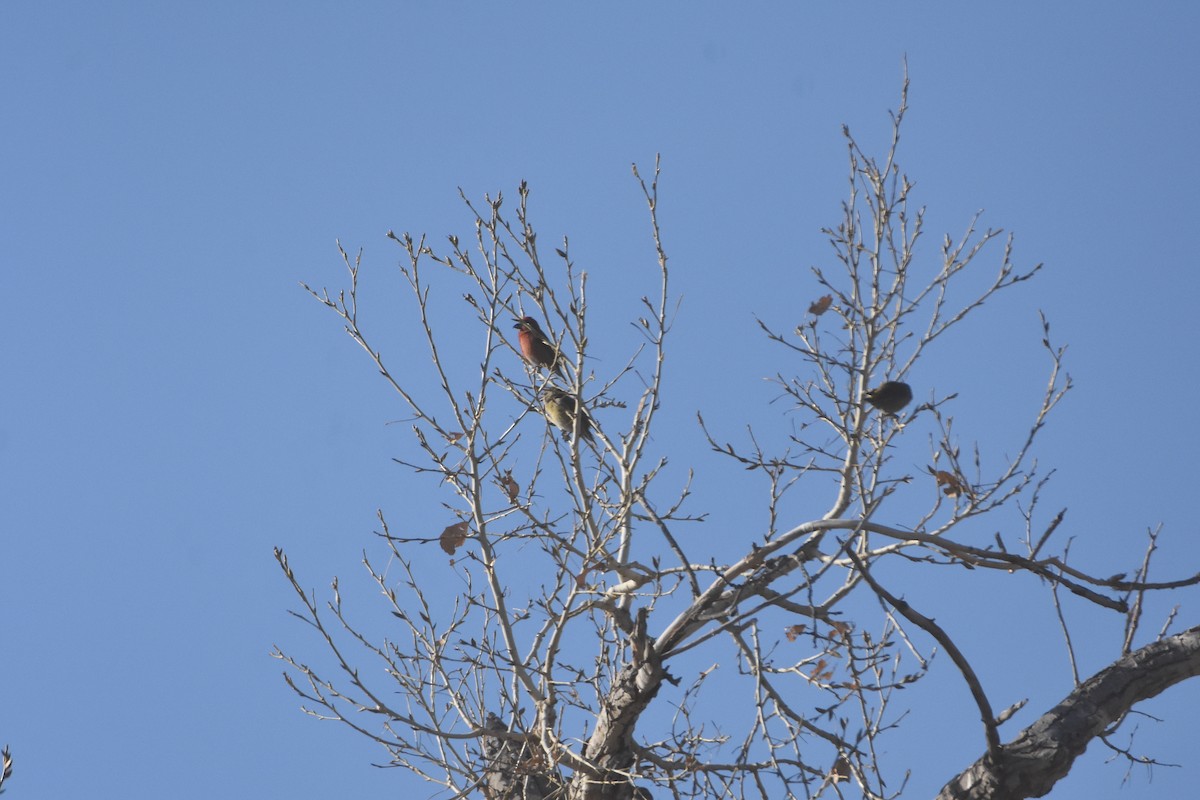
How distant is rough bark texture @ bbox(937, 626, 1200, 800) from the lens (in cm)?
414

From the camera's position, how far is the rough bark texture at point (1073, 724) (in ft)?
13.6

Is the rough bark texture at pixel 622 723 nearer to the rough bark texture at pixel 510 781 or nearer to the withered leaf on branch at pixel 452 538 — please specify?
the rough bark texture at pixel 510 781

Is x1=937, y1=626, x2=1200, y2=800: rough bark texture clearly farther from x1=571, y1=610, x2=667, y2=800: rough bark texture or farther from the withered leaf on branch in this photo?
the withered leaf on branch

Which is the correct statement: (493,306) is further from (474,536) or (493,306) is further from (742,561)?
(742,561)

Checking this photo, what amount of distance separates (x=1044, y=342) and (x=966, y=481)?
0.85m

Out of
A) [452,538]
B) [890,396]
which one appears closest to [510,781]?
[452,538]

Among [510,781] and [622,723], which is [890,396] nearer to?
[622,723]

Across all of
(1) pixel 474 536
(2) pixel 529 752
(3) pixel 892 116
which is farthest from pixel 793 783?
(3) pixel 892 116

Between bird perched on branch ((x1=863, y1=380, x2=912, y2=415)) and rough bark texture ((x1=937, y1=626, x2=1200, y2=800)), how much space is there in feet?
5.14

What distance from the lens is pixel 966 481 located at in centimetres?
541

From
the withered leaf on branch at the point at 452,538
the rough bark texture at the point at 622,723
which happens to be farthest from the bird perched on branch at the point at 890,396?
the withered leaf on branch at the point at 452,538

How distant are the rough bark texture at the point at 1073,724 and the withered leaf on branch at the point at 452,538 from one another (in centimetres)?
220

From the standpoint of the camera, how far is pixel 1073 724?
4203 millimetres

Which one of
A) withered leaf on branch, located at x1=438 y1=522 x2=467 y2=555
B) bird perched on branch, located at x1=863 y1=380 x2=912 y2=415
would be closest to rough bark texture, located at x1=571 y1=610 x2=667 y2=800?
withered leaf on branch, located at x1=438 y1=522 x2=467 y2=555
